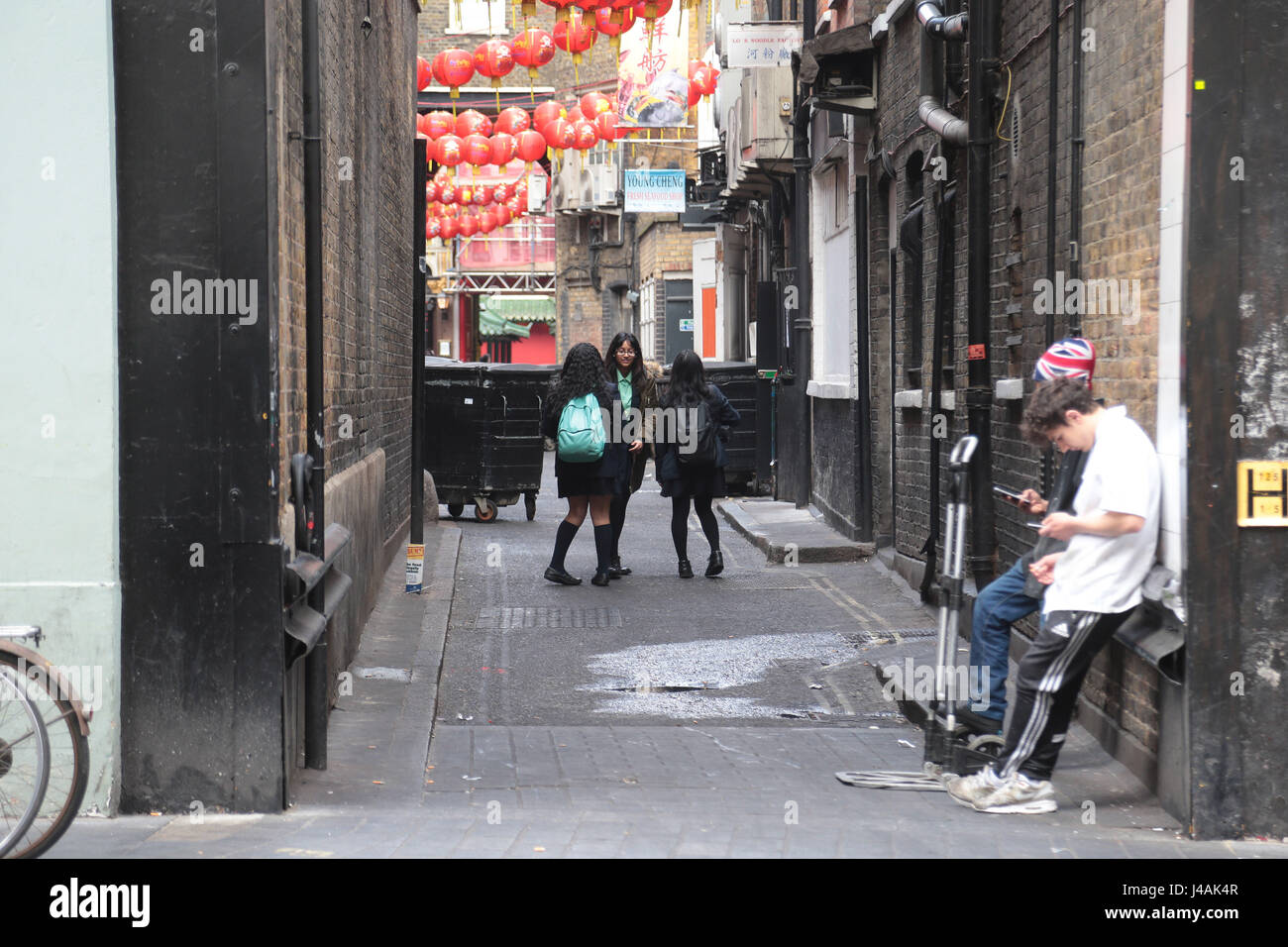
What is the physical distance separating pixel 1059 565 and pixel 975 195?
12.9 ft

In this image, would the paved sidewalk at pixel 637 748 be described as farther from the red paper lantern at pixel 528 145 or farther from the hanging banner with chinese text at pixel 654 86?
the hanging banner with chinese text at pixel 654 86

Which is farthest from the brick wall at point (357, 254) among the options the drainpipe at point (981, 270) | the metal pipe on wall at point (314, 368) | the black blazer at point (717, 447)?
the drainpipe at point (981, 270)

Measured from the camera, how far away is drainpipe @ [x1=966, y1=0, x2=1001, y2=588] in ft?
29.6

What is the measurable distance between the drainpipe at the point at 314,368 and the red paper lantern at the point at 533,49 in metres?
14.8

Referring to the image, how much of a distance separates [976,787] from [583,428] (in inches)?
255

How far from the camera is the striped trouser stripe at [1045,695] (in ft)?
18.5

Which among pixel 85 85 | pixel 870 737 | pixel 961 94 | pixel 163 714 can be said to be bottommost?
pixel 870 737

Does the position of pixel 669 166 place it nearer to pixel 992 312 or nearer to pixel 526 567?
pixel 526 567

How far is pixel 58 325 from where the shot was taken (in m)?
5.39

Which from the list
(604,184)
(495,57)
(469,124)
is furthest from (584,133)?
(604,184)

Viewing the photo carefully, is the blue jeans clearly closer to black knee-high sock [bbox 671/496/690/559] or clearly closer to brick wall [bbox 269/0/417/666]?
brick wall [bbox 269/0/417/666]

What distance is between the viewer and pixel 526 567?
539 inches

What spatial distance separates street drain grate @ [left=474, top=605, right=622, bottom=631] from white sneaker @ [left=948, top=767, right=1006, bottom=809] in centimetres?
485
